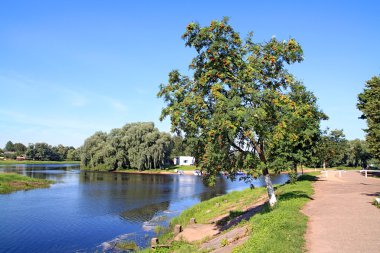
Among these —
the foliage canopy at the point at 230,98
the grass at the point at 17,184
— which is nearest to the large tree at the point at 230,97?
the foliage canopy at the point at 230,98

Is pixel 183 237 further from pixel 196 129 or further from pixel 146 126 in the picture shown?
pixel 146 126

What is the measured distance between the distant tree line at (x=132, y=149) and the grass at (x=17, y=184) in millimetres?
37265

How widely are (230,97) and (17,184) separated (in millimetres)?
52767

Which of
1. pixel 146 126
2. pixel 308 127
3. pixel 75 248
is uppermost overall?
pixel 146 126

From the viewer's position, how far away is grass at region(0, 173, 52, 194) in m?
54.0

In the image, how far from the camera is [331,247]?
12109mm

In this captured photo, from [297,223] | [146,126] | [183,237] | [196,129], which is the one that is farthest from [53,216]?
[146,126]

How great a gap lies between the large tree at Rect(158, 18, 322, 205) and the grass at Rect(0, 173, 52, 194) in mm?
44503

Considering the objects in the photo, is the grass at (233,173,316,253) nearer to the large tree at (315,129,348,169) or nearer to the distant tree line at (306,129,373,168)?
the large tree at (315,129,348,169)

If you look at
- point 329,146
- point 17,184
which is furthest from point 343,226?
point 17,184

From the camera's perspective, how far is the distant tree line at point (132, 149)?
99500 millimetres

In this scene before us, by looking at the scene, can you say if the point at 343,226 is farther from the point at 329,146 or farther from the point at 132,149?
the point at 132,149

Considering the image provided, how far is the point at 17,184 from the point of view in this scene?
58.1 meters

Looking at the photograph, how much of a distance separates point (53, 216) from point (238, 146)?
25.2 m
